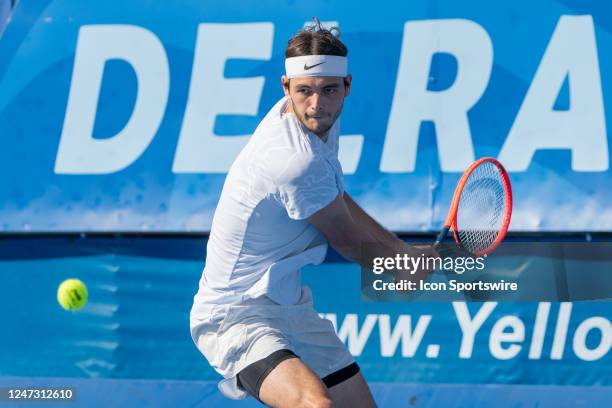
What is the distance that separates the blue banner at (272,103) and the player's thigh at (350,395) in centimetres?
181

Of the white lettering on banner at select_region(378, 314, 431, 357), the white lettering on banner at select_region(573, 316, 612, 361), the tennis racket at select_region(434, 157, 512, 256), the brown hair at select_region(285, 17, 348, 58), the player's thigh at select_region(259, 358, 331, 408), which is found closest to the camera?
the player's thigh at select_region(259, 358, 331, 408)

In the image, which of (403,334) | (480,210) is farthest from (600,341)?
(480,210)

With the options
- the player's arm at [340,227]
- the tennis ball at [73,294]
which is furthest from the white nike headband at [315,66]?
the tennis ball at [73,294]

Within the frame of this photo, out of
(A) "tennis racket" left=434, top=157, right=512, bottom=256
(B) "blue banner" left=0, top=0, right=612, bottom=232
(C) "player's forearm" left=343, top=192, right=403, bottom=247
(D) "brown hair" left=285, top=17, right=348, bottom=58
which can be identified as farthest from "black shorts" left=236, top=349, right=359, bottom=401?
(B) "blue banner" left=0, top=0, right=612, bottom=232

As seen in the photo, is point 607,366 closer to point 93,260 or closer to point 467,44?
point 467,44

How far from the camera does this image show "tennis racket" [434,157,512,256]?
381cm

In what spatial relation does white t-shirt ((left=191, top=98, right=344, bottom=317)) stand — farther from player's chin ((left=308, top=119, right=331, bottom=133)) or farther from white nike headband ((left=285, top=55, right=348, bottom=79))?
white nike headband ((left=285, top=55, right=348, bottom=79))

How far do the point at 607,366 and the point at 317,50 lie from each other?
2.59 meters

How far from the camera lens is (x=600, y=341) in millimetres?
5141

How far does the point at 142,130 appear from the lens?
5.51 metres

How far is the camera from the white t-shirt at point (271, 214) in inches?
125

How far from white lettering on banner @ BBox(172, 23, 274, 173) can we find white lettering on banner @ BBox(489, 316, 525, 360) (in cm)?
154

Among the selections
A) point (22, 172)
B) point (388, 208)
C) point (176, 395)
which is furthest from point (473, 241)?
point (22, 172)

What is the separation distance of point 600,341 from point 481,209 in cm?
151
